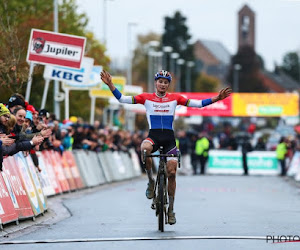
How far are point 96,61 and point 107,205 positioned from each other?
2486 centimetres

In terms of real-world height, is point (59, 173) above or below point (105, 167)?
above

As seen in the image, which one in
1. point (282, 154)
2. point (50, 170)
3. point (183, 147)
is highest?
point (50, 170)

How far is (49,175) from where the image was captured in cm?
2120

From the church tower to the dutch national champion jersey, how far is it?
17793cm

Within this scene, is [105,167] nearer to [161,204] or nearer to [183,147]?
[183,147]

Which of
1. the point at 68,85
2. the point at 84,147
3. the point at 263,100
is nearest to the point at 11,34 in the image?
the point at 84,147

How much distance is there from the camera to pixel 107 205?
18.9 metres

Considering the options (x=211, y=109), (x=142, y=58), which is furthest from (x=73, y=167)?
(x=142, y=58)

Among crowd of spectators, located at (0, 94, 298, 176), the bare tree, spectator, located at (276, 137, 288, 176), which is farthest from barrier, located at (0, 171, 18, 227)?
spectator, located at (276, 137, 288, 176)

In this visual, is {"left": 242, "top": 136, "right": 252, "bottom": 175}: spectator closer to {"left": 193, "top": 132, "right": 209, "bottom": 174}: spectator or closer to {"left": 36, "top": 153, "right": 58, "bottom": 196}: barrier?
{"left": 193, "top": 132, "right": 209, "bottom": 174}: spectator

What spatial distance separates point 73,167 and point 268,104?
4773 centimetres

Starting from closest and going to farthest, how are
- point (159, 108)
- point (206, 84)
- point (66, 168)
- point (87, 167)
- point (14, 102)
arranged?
point (159, 108)
point (14, 102)
point (66, 168)
point (87, 167)
point (206, 84)

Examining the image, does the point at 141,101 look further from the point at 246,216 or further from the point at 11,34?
the point at 11,34

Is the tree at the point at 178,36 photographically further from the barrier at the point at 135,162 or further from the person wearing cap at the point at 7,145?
the person wearing cap at the point at 7,145
